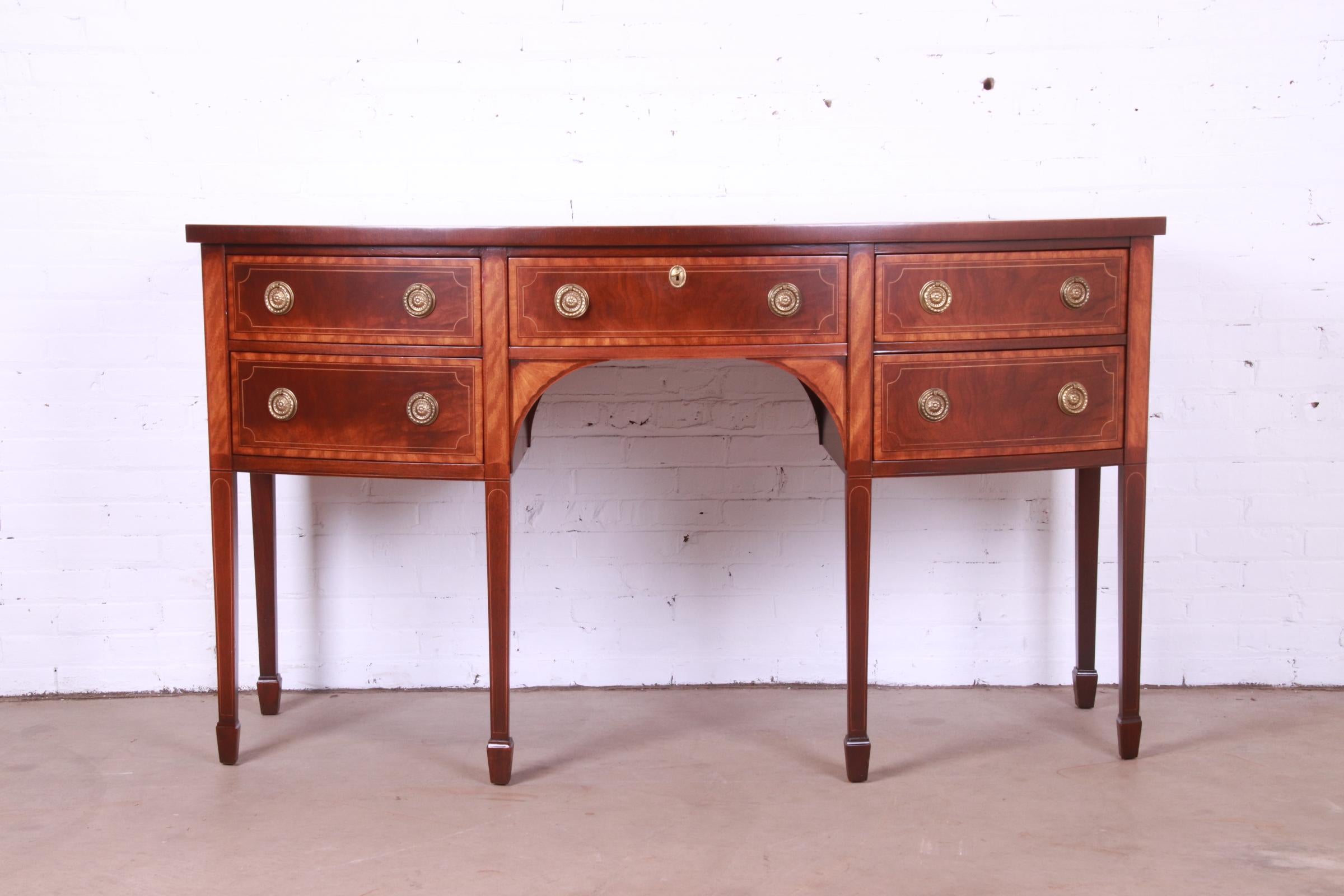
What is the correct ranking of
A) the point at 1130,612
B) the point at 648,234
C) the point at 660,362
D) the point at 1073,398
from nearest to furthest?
the point at 648,234 < the point at 1073,398 < the point at 1130,612 < the point at 660,362

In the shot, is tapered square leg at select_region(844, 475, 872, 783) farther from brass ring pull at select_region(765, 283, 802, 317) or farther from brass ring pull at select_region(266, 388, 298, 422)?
brass ring pull at select_region(266, 388, 298, 422)

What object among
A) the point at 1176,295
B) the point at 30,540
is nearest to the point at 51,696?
the point at 30,540

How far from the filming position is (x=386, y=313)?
240 centimetres

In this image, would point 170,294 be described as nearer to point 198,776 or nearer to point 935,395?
point 198,776

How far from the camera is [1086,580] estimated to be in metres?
3.01

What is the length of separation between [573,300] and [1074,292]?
3.42 feet

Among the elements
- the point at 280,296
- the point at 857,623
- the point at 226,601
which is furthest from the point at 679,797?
the point at 280,296

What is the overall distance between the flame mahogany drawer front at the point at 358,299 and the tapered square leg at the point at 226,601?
35 cm

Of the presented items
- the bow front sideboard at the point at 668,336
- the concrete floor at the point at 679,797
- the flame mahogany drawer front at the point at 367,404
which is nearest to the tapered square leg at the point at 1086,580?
the concrete floor at the point at 679,797

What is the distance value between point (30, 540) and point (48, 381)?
1.42 ft

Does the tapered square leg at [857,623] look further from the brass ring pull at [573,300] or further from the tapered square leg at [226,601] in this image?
the tapered square leg at [226,601]

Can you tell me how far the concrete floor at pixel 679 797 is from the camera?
2.11 metres

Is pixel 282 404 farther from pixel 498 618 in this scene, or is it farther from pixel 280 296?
pixel 498 618

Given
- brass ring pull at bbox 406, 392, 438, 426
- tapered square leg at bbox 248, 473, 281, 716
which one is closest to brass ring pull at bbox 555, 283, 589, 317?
brass ring pull at bbox 406, 392, 438, 426
